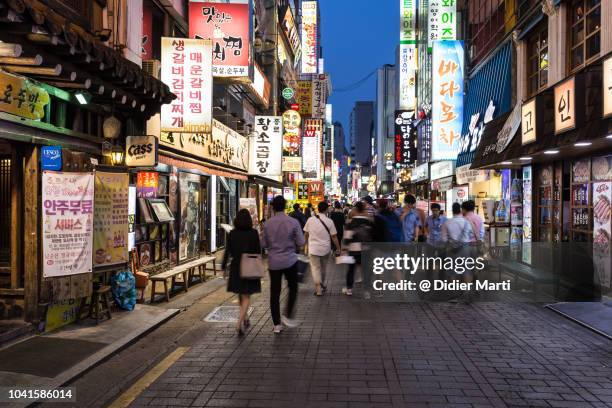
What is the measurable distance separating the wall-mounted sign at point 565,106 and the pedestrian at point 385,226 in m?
4.06

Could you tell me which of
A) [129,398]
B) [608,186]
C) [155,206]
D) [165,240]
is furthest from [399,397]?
[165,240]

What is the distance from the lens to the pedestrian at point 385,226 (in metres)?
11.3

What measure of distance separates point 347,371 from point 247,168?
19989 mm

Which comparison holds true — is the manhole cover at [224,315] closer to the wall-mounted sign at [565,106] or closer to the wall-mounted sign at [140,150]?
the wall-mounted sign at [140,150]

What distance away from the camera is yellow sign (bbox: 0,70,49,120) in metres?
6.78

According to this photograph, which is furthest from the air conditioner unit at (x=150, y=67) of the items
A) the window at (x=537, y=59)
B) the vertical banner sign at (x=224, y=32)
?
the window at (x=537, y=59)

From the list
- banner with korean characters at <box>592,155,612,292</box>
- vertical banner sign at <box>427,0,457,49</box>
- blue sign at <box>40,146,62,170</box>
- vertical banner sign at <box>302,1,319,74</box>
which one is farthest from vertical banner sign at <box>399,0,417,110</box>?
blue sign at <box>40,146,62,170</box>

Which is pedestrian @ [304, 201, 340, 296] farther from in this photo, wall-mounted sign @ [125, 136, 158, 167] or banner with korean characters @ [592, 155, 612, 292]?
banner with korean characters @ [592, 155, 612, 292]

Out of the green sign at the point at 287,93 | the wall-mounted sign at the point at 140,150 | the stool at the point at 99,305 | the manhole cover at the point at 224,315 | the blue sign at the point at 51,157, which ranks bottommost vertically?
the manhole cover at the point at 224,315

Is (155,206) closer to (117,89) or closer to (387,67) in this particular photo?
(117,89)

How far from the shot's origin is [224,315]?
9.74m

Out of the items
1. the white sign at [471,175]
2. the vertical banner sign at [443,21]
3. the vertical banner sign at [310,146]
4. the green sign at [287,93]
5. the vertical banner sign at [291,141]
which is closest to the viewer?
the white sign at [471,175]

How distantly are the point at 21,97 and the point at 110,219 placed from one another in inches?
108

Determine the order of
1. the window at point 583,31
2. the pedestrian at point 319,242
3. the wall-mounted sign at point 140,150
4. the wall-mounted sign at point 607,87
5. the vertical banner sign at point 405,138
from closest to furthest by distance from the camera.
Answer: the wall-mounted sign at point 607,87
the wall-mounted sign at point 140,150
the pedestrian at point 319,242
the window at point 583,31
the vertical banner sign at point 405,138
